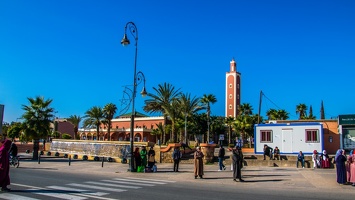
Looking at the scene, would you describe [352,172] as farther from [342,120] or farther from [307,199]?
[342,120]

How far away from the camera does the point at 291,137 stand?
95.8ft

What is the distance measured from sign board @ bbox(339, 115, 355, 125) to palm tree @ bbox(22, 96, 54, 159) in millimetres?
28393

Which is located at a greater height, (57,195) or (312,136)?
(312,136)

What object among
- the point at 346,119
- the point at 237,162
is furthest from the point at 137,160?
the point at 346,119

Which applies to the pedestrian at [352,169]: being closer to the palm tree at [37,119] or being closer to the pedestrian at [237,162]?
the pedestrian at [237,162]

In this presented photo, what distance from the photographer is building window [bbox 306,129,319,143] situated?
28.2 m

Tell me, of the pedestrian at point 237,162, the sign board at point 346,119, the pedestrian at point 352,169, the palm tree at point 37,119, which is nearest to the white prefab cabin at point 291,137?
the sign board at point 346,119

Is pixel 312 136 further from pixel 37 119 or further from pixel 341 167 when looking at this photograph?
pixel 37 119

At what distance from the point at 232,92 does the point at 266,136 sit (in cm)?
6506

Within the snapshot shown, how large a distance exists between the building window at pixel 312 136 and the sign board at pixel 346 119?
4254 mm

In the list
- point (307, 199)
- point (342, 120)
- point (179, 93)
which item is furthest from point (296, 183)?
point (179, 93)

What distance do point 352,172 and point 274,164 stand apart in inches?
422

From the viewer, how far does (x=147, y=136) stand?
6550 centimetres

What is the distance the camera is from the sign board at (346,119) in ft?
98.8
